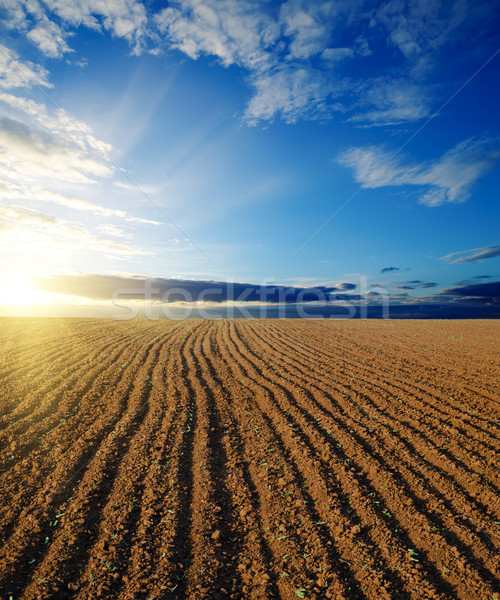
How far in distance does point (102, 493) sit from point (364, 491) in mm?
4629

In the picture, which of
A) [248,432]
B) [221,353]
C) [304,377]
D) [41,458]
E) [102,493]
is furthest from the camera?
[221,353]

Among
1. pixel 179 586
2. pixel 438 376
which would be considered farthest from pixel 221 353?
pixel 179 586

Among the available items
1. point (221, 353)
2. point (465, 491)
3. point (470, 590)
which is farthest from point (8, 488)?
point (221, 353)

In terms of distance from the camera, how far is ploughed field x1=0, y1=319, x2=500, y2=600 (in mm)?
3617

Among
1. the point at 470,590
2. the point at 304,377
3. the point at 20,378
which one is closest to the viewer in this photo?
the point at 470,590

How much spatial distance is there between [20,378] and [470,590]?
Answer: 45.2ft

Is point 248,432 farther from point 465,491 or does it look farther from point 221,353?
point 221,353

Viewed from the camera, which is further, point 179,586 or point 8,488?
point 8,488

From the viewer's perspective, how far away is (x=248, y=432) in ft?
24.0

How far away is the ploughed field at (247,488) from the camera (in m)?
3.62

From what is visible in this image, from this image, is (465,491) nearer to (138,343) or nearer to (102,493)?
(102,493)

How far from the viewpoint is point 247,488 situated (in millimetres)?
5199

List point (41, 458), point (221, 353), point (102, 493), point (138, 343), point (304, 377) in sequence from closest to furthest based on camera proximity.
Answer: point (102, 493) < point (41, 458) < point (304, 377) < point (221, 353) < point (138, 343)

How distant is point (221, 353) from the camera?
53.5 ft
